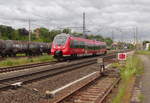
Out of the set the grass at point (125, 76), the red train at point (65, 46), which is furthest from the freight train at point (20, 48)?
the grass at point (125, 76)

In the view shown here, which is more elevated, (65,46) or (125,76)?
(65,46)

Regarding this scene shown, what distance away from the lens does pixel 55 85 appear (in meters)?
12.1

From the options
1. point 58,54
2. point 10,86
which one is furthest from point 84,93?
point 58,54

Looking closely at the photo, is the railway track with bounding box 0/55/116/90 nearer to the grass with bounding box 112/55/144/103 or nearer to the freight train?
the grass with bounding box 112/55/144/103

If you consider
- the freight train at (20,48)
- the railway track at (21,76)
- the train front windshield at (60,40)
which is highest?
the train front windshield at (60,40)

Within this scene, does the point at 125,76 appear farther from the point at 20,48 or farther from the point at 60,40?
the point at 20,48

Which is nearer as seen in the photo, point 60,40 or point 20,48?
point 60,40

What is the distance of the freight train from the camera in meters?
33.7

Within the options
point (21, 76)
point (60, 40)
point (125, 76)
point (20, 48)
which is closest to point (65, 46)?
point (60, 40)

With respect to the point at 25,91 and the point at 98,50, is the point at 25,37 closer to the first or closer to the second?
the point at 98,50

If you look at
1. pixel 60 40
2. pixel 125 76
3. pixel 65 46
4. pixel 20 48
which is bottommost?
pixel 125 76

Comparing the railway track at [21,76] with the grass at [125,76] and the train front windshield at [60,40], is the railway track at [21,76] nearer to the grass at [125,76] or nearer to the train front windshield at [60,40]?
the grass at [125,76]

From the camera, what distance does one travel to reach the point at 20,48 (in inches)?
1500

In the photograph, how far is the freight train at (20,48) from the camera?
110 feet
